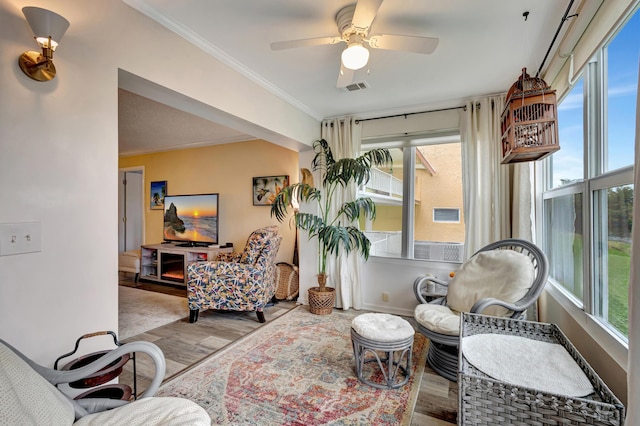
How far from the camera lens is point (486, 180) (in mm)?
3062

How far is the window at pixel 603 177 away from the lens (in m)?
1.41

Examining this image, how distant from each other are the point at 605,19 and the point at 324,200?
2.93 m

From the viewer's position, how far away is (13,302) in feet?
4.16

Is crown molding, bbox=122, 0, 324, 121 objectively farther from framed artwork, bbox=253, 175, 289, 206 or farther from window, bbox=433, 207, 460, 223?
window, bbox=433, 207, 460, 223

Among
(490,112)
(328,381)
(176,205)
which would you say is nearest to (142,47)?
(328,381)

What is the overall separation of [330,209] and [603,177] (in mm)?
2678

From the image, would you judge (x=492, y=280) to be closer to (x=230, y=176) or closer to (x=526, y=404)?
(x=526, y=404)

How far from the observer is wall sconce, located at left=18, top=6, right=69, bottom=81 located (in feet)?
4.08

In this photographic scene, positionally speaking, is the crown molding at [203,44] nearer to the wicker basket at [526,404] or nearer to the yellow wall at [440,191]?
the yellow wall at [440,191]

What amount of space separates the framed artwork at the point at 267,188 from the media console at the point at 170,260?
1.01m

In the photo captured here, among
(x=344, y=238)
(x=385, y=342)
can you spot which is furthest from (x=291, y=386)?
(x=344, y=238)

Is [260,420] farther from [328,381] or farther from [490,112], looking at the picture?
[490,112]

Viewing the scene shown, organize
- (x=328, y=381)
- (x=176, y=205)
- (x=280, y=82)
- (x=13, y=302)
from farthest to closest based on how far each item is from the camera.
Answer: (x=176, y=205) → (x=280, y=82) → (x=328, y=381) → (x=13, y=302)

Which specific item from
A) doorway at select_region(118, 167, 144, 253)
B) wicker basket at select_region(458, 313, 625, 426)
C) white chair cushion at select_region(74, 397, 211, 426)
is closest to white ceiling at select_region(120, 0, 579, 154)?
wicker basket at select_region(458, 313, 625, 426)
